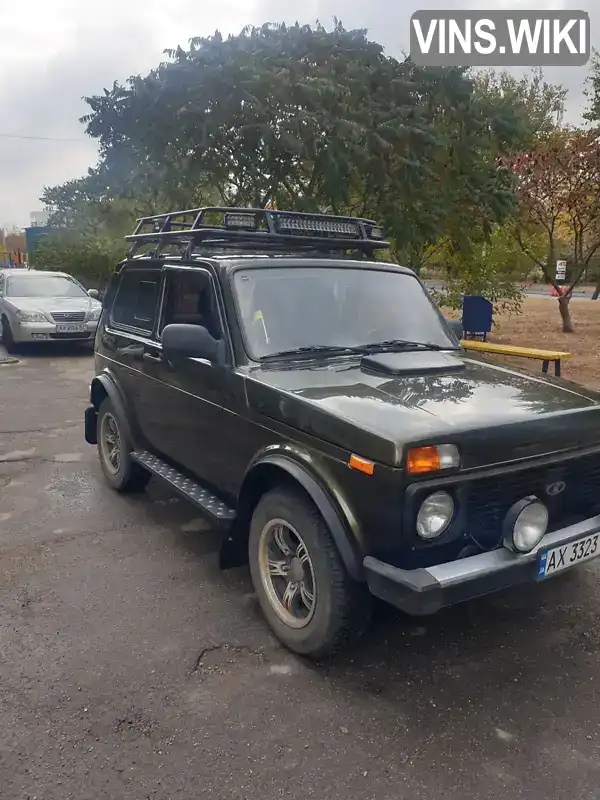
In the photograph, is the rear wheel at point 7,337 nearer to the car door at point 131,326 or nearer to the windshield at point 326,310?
the car door at point 131,326

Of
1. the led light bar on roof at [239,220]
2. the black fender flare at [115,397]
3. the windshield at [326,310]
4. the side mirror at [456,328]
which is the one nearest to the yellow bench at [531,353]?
the side mirror at [456,328]

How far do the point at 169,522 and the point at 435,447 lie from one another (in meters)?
2.76

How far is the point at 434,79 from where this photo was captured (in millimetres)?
12523

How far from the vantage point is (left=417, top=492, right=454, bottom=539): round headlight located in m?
Result: 2.73

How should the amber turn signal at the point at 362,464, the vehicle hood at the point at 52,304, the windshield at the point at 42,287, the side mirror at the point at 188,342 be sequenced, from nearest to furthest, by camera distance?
1. the amber turn signal at the point at 362,464
2. the side mirror at the point at 188,342
3. the vehicle hood at the point at 52,304
4. the windshield at the point at 42,287

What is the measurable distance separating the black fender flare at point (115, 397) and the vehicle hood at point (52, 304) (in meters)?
8.17

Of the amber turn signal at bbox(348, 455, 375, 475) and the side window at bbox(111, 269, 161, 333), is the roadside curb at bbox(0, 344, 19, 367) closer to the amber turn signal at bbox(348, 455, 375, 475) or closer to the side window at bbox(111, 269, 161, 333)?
the side window at bbox(111, 269, 161, 333)

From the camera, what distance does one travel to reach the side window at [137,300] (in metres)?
4.81

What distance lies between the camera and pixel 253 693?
2.96m

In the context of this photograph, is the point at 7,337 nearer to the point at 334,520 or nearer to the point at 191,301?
the point at 191,301

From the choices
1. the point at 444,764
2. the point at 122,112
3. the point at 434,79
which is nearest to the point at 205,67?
the point at 122,112

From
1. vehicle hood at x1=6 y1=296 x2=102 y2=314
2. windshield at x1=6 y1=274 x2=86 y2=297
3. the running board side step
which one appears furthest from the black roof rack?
windshield at x1=6 y1=274 x2=86 y2=297

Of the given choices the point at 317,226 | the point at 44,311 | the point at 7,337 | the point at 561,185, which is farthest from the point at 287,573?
the point at 561,185

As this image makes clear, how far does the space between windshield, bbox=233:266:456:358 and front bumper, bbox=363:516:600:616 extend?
149 cm
